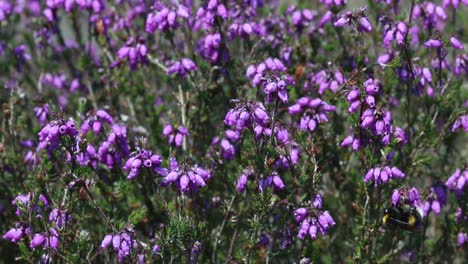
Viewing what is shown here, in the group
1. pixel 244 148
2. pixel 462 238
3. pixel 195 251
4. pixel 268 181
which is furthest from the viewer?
pixel 462 238

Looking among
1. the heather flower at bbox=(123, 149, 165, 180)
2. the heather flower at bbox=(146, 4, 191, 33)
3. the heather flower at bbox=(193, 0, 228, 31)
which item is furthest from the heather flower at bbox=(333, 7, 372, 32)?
the heather flower at bbox=(123, 149, 165, 180)

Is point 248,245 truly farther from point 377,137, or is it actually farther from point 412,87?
point 412,87

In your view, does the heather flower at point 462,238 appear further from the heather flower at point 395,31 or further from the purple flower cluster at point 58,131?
the purple flower cluster at point 58,131

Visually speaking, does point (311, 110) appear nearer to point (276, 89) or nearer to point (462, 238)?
point (276, 89)

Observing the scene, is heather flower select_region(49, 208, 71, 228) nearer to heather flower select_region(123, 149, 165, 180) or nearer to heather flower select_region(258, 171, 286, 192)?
heather flower select_region(123, 149, 165, 180)

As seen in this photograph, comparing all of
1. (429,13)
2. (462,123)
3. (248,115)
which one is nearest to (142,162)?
(248,115)

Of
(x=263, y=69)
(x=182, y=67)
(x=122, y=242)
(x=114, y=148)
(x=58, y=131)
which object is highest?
(x=182, y=67)
